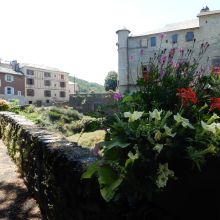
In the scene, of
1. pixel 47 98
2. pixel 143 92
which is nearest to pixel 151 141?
pixel 143 92

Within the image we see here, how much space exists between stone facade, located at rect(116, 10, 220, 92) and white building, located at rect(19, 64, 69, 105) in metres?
25.9

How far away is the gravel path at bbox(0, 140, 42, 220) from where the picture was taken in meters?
4.77

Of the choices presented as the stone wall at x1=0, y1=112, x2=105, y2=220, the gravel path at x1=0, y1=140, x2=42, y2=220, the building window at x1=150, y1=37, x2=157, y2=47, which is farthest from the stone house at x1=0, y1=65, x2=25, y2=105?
the stone wall at x1=0, y1=112, x2=105, y2=220

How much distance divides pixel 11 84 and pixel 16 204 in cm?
6118

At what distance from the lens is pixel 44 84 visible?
72062mm

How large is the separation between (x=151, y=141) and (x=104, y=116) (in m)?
1.21

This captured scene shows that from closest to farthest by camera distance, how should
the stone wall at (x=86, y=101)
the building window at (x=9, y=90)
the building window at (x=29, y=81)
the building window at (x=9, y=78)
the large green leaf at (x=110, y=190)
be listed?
the large green leaf at (x=110, y=190) → the stone wall at (x=86, y=101) → the building window at (x=9, y=90) → the building window at (x=9, y=78) → the building window at (x=29, y=81)

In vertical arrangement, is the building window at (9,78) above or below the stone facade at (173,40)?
below

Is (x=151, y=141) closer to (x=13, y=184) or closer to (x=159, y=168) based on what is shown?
(x=159, y=168)

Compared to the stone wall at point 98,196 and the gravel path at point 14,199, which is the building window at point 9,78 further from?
the stone wall at point 98,196

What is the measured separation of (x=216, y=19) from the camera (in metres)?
41.5

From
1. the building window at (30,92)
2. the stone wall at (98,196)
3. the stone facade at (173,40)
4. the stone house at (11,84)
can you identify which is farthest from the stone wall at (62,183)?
the building window at (30,92)

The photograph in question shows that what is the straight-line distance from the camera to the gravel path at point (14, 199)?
477 cm

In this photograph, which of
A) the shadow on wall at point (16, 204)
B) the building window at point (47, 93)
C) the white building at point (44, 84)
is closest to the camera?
the shadow on wall at point (16, 204)
